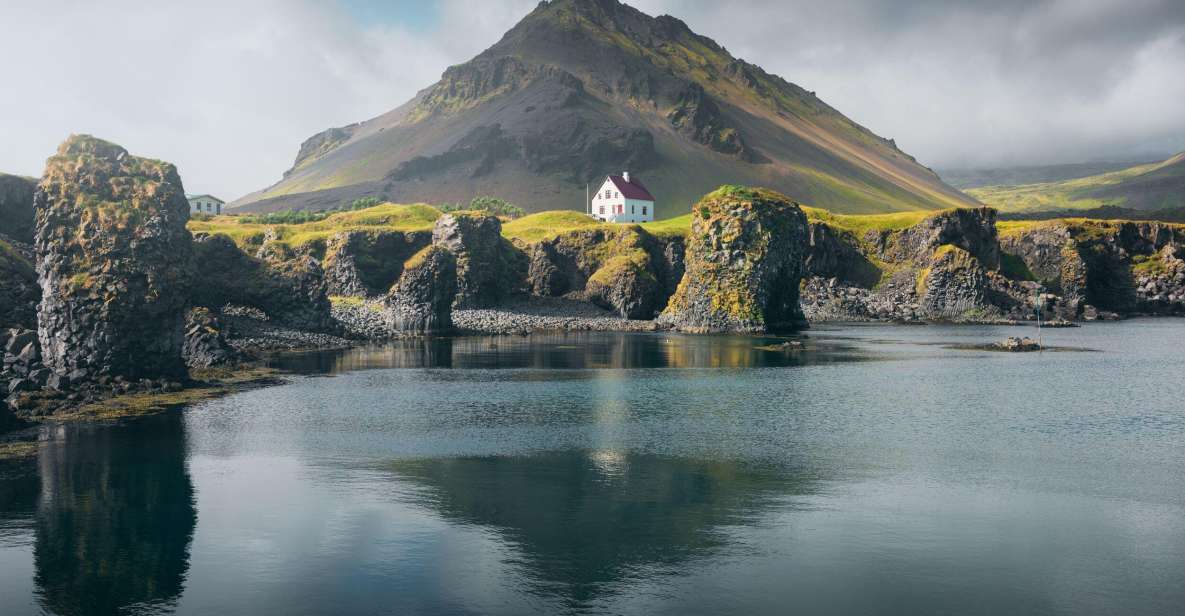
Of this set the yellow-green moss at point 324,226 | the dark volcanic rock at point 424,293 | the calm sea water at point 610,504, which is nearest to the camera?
the calm sea water at point 610,504

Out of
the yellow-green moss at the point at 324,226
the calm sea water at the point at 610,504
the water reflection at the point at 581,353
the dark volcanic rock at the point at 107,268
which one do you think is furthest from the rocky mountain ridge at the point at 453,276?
the calm sea water at the point at 610,504

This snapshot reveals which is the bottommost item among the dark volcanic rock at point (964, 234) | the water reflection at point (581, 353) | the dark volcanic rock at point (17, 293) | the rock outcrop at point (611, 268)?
the water reflection at point (581, 353)

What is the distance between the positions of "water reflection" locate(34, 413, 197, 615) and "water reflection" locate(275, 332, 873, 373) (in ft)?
121

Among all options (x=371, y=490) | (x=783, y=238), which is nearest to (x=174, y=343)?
(x=371, y=490)

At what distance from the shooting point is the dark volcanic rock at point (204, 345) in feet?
264

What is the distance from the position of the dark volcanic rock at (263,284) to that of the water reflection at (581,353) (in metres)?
10.8

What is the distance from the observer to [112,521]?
108 feet

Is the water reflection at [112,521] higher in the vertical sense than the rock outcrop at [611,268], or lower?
lower

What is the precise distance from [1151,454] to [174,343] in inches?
2612

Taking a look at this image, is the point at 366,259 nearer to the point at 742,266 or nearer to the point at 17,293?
the point at 742,266

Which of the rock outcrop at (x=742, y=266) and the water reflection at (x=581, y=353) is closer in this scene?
the water reflection at (x=581, y=353)

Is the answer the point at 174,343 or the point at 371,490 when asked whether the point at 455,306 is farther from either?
the point at 371,490

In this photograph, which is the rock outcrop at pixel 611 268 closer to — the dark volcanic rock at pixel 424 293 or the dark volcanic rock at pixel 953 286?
the dark volcanic rock at pixel 424 293

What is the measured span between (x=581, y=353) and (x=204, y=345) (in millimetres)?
40510
